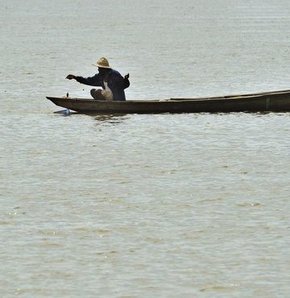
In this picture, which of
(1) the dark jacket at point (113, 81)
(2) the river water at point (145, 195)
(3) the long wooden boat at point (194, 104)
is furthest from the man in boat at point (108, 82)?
(2) the river water at point (145, 195)

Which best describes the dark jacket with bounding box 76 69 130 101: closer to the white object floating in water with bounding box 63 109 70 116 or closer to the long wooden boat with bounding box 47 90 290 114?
the long wooden boat with bounding box 47 90 290 114

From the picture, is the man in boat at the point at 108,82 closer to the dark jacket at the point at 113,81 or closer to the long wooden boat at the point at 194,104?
the dark jacket at the point at 113,81

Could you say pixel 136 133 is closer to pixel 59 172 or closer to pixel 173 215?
pixel 59 172

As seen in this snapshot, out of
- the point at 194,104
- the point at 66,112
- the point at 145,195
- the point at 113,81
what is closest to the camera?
the point at 145,195

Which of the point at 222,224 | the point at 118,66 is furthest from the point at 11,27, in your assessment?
the point at 222,224

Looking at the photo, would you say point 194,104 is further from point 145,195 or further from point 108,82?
point 145,195

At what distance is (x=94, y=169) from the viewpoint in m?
17.0

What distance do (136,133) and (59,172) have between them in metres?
3.87

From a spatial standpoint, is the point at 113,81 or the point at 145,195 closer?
the point at 145,195

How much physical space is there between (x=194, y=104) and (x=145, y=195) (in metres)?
7.28

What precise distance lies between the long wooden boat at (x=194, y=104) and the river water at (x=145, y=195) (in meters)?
0.15

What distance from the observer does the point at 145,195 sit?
49.5ft

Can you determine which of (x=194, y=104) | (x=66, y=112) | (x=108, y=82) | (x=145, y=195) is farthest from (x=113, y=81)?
(x=145, y=195)

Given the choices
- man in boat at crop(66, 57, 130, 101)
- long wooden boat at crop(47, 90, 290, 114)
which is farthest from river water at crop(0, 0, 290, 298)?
man in boat at crop(66, 57, 130, 101)
